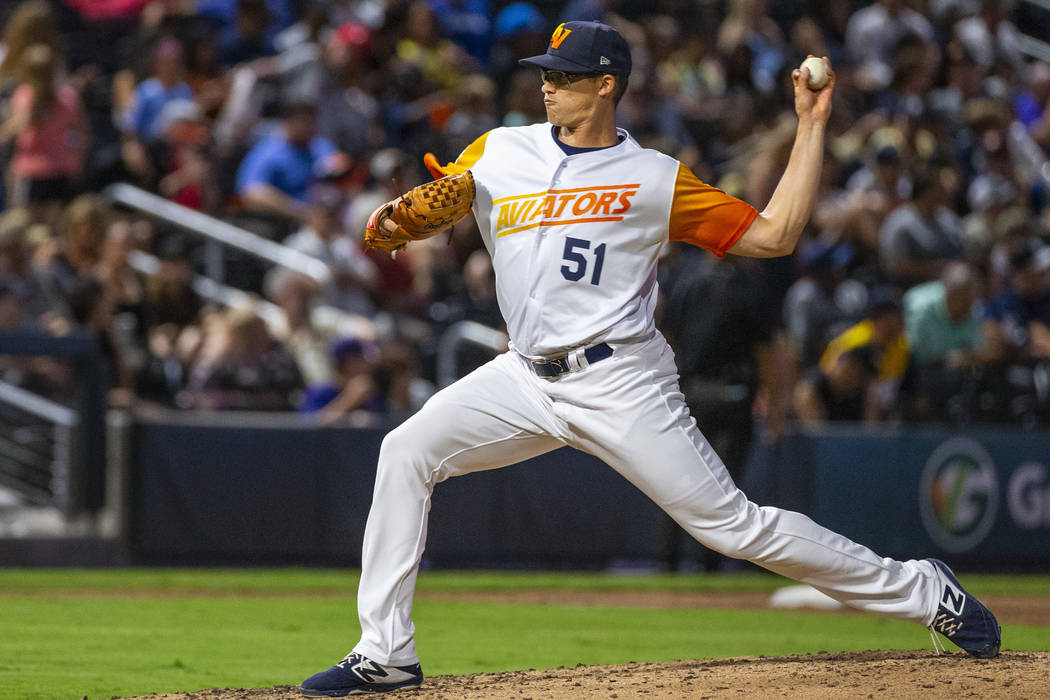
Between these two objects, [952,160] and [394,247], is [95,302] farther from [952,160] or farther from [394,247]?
[952,160]

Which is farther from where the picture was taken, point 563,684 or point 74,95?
point 74,95

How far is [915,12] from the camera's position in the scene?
17.0m

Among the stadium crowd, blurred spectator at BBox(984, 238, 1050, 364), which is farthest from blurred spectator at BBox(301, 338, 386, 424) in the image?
blurred spectator at BBox(984, 238, 1050, 364)

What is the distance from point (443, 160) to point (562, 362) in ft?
26.2

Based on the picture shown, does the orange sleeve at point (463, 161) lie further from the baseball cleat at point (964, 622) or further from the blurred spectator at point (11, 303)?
the blurred spectator at point (11, 303)

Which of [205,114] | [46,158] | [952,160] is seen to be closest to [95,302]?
[46,158]

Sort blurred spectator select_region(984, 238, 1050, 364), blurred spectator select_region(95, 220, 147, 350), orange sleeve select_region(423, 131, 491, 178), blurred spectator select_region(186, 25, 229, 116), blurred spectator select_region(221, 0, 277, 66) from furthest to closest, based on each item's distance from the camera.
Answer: blurred spectator select_region(221, 0, 277, 66), blurred spectator select_region(186, 25, 229, 116), blurred spectator select_region(984, 238, 1050, 364), blurred spectator select_region(95, 220, 147, 350), orange sleeve select_region(423, 131, 491, 178)

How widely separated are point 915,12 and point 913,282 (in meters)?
5.04

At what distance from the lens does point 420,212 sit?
194 inches

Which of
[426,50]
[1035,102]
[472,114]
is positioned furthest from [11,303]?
[1035,102]

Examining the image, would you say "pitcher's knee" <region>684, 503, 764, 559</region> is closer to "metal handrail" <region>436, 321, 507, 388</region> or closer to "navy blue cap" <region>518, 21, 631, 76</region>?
"navy blue cap" <region>518, 21, 631, 76</region>

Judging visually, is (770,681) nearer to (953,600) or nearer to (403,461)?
(953,600)

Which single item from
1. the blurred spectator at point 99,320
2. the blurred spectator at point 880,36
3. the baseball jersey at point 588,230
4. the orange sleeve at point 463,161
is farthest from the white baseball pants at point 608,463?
the blurred spectator at point 880,36

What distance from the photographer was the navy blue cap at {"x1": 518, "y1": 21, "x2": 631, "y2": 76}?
502 centimetres
